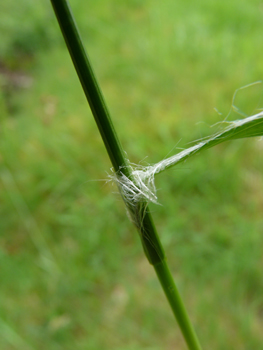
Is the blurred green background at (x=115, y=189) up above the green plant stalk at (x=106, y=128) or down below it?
above

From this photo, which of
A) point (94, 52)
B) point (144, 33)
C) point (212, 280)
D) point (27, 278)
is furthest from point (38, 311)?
point (144, 33)

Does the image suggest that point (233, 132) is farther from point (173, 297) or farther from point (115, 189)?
point (115, 189)

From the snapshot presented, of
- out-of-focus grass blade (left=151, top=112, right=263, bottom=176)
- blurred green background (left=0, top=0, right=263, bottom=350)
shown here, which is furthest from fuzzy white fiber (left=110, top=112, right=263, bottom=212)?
blurred green background (left=0, top=0, right=263, bottom=350)

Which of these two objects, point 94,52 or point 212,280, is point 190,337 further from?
point 94,52

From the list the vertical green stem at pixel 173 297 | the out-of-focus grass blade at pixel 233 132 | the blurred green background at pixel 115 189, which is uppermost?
the blurred green background at pixel 115 189

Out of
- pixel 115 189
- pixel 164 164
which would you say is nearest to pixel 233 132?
pixel 164 164

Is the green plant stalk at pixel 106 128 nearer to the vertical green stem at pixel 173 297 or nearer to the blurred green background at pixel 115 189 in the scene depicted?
the vertical green stem at pixel 173 297

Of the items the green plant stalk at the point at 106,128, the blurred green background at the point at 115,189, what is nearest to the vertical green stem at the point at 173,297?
the green plant stalk at the point at 106,128
